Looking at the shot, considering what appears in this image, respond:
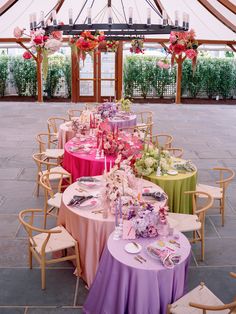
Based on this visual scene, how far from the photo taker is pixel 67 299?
14.5ft

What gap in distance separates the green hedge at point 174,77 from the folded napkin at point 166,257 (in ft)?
48.4

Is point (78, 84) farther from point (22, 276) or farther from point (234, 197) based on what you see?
point (22, 276)

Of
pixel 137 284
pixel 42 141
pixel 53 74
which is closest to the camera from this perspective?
pixel 137 284

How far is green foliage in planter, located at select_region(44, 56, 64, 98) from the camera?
1789 cm

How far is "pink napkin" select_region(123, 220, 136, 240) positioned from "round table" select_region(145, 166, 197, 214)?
5.13 feet

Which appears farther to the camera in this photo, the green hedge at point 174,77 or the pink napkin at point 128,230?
the green hedge at point 174,77

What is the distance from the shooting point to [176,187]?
582 cm

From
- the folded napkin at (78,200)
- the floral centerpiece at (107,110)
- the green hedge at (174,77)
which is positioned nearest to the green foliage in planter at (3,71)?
the green hedge at (174,77)

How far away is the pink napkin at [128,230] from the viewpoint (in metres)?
4.18

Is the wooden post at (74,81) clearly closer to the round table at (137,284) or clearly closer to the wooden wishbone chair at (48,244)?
the wooden wishbone chair at (48,244)

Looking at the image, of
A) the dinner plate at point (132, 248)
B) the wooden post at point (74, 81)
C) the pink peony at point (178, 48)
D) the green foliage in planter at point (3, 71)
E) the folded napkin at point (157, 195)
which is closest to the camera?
the dinner plate at point (132, 248)

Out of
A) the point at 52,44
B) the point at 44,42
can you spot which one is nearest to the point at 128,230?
the point at 52,44

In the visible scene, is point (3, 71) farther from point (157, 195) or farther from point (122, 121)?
point (157, 195)

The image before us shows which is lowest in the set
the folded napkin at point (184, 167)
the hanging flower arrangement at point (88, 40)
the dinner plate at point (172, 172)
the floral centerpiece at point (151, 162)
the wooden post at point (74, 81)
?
→ the dinner plate at point (172, 172)
